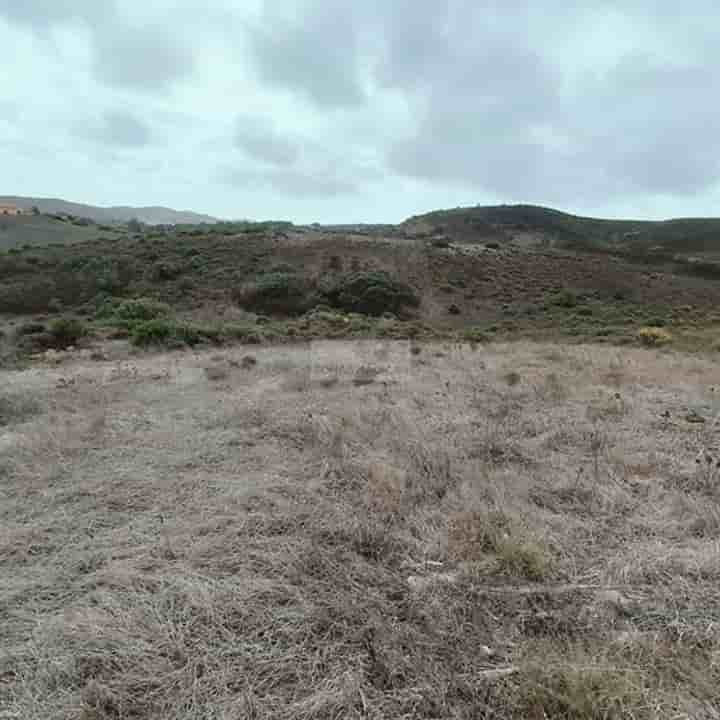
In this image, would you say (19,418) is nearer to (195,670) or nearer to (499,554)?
(195,670)

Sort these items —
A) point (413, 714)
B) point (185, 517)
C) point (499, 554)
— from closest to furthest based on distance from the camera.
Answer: point (413, 714) < point (499, 554) < point (185, 517)

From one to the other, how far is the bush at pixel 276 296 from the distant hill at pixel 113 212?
7312 centimetres

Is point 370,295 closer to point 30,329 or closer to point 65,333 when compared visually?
point 65,333

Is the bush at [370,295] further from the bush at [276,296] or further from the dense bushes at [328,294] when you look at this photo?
the bush at [276,296]

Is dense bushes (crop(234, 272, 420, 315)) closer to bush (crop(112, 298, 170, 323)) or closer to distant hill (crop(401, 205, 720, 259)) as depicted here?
bush (crop(112, 298, 170, 323))

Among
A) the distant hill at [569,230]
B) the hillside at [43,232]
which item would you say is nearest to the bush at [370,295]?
the distant hill at [569,230]

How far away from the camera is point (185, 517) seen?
358 cm

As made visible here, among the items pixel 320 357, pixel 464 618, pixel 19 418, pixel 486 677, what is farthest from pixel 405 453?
pixel 320 357

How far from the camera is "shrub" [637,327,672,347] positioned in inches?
609

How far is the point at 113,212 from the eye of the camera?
125562 mm

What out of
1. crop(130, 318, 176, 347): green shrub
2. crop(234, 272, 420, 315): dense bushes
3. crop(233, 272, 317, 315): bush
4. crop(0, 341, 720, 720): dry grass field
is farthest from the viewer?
crop(234, 272, 420, 315): dense bushes

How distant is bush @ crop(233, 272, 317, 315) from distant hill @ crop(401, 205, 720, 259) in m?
26.1

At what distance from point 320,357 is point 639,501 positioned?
7.89 meters

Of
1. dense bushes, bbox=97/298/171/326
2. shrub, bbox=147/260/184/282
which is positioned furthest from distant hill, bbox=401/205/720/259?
dense bushes, bbox=97/298/171/326
